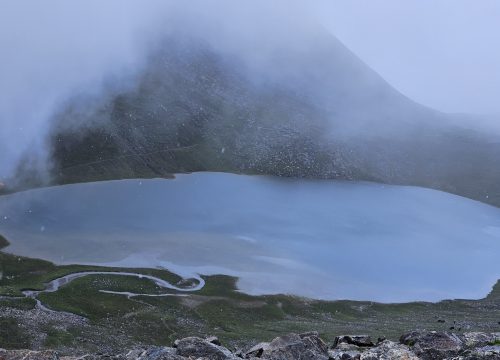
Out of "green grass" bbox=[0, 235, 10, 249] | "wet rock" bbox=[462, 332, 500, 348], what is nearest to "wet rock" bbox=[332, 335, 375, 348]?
"wet rock" bbox=[462, 332, 500, 348]

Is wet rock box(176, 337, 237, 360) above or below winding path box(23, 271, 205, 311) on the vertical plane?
below

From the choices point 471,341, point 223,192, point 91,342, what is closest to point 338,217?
point 223,192

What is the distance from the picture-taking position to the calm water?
121 meters

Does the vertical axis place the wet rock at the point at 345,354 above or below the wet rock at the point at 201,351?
above

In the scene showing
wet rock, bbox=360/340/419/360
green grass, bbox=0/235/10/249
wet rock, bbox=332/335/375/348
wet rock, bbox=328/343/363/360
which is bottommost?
wet rock, bbox=328/343/363/360

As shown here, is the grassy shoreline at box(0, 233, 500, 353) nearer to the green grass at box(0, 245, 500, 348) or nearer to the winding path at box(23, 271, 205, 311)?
the green grass at box(0, 245, 500, 348)

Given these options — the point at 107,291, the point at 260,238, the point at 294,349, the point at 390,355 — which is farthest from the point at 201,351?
the point at 260,238

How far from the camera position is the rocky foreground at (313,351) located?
2758 cm

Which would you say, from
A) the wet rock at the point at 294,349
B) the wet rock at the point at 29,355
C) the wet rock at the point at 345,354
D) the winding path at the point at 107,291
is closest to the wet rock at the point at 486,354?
the wet rock at the point at 345,354

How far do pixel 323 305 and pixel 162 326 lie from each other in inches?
1403

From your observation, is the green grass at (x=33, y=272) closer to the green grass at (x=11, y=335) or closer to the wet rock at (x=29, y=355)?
the green grass at (x=11, y=335)

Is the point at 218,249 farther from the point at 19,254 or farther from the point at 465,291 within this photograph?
the point at 465,291

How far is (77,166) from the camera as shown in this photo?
177500 mm

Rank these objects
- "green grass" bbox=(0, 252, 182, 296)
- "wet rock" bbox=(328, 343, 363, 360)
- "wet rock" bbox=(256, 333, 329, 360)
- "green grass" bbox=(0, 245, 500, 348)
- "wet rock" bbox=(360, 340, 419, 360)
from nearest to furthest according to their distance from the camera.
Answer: "wet rock" bbox=(360, 340, 419, 360) < "wet rock" bbox=(328, 343, 363, 360) < "wet rock" bbox=(256, 333, 329, 360) < "green grass" bbox=(0, 245, 500, 348) < "green grass" bbox=(0, 252, 182, 296)
